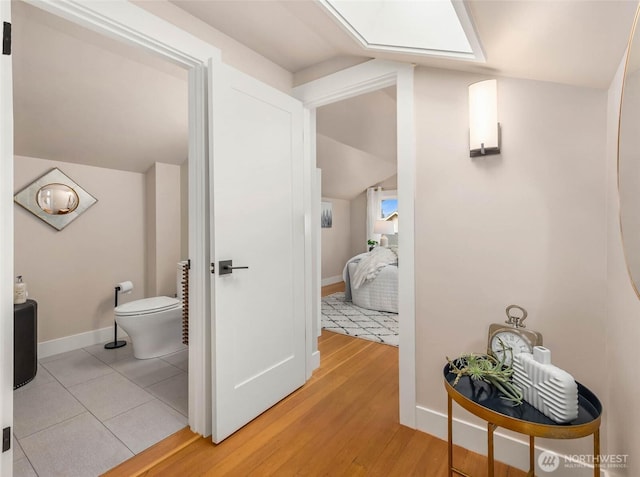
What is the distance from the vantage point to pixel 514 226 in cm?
144

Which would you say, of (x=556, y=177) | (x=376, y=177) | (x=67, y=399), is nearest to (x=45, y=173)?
A: (x=67, y=399)

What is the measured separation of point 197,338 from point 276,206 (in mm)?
913

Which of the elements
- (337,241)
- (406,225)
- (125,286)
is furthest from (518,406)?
(337,241)

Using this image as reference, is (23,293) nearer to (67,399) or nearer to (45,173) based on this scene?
(67,399)

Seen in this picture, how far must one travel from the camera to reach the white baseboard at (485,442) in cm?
132

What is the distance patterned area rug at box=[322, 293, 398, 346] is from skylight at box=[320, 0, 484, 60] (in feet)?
8.05

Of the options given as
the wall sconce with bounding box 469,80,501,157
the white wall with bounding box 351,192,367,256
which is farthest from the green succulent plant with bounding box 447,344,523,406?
the white wall with bounding box 351,192,367,256

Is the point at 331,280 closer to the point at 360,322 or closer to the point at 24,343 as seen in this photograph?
the point at 360,322

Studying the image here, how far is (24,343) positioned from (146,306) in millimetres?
789

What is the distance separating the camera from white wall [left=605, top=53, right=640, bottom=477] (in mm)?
939

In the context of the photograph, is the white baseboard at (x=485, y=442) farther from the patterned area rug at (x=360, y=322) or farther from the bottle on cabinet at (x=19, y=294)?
the bottle on cabinet at (x=19, y=294)

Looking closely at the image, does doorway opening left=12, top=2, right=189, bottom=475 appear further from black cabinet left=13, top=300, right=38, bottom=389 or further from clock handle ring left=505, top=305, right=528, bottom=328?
clock handle ring left=505, top=305, right=528, bottom=328

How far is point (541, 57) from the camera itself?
1138mm

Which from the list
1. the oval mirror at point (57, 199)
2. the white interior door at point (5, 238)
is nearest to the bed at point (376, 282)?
the oval mirror at point (57, 199)
